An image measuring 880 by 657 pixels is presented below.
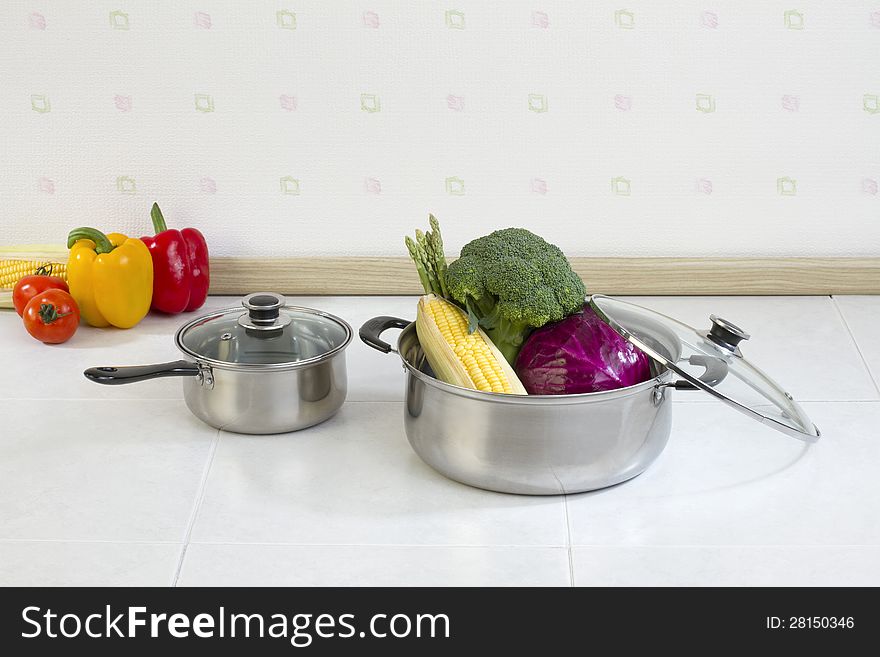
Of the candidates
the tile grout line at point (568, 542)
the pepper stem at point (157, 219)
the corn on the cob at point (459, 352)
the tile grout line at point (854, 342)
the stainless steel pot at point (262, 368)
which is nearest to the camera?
the tile grout line at point (568, 542)

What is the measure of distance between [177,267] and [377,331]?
1.72 feet

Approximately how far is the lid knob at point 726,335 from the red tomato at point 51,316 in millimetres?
942

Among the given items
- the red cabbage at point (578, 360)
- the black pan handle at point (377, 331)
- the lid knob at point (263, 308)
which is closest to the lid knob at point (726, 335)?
the red cabbage at point (578, 360)

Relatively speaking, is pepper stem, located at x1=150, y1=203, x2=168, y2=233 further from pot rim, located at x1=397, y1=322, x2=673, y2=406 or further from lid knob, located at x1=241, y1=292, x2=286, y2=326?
pot rim, located at x1=397, y1=322, x2=673, y2=406

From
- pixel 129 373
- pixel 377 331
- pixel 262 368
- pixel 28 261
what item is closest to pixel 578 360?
pixel 377 331

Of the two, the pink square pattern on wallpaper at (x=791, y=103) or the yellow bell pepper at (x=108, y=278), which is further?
the pink square pattern on wallpaper at (x=791, y=103)

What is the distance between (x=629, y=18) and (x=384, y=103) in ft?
1.35

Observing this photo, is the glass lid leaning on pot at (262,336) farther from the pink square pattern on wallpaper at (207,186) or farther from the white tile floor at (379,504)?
the pink square pattern on wallpaper at (207,186)

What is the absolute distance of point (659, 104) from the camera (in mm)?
1658

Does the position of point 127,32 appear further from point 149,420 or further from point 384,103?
point 149,420

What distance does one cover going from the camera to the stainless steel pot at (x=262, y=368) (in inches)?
46.6
